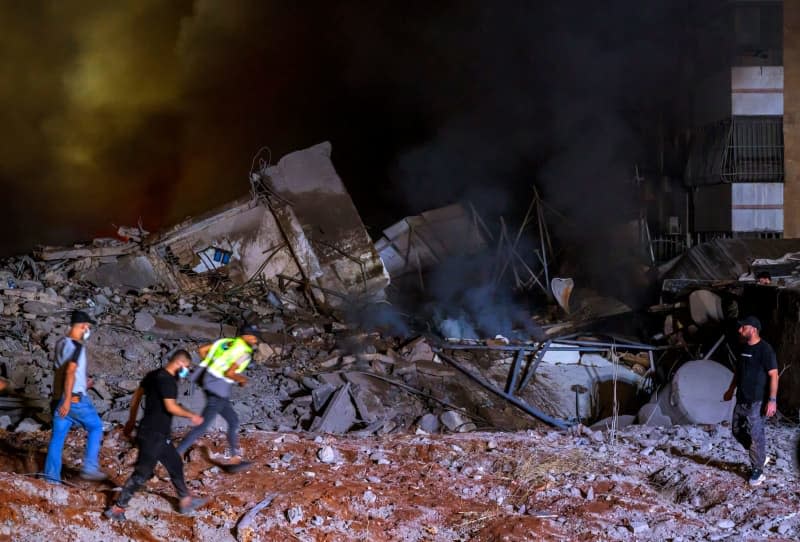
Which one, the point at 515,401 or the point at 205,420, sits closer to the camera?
the point at 205,420

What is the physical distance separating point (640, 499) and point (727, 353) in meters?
4.55

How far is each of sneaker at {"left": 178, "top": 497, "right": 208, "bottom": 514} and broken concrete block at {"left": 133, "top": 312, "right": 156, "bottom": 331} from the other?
573 centimetres

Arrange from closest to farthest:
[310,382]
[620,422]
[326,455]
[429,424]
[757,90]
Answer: [326,455] < [429,424] < [620,422] < [310,382] < [757,90]

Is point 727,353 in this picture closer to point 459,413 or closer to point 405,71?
point 459,413

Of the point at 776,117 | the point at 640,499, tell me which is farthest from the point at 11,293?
the point at 776,117

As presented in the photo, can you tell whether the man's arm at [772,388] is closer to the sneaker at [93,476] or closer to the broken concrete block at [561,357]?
the broken concrete block at [561,357]

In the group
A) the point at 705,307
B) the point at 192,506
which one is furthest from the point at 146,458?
the point at 705,307

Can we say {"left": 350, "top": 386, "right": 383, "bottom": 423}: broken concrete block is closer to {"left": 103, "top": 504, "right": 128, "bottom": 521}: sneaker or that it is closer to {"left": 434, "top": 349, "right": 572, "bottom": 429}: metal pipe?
{"left": 434, "top": 349, "right": 572, "bottom": 429}: metal pipe

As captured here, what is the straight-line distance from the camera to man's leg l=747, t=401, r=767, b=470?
5.65 meters

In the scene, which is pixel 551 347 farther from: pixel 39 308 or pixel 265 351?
pixel 39 308

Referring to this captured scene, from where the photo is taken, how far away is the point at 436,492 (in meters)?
5.66

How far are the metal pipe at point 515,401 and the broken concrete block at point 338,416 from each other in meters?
2.05

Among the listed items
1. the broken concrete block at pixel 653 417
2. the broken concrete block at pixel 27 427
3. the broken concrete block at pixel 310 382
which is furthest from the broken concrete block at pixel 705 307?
the broken concrete block at pixel 27 427

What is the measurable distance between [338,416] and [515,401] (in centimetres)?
251
